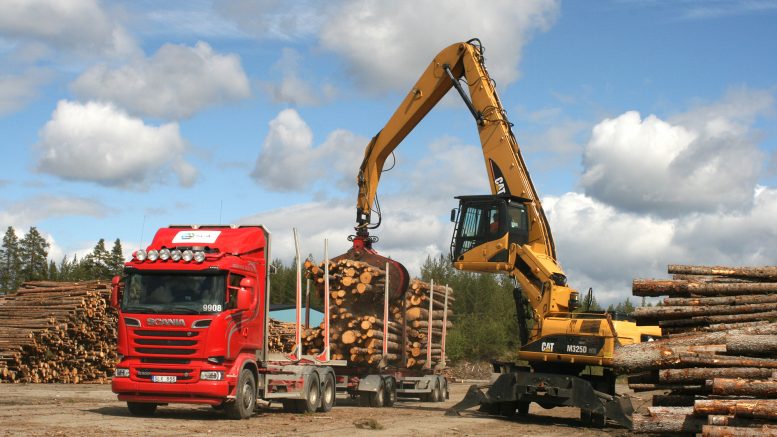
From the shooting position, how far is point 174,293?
16141mm

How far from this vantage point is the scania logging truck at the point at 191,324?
15.7 metres

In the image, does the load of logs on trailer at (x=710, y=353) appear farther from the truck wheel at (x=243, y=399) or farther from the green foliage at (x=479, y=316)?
the green foliage at (x=479, y=316)

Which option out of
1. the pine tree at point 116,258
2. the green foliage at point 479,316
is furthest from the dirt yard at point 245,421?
the pine tree at point 116,258

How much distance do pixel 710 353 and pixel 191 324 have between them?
335 inches

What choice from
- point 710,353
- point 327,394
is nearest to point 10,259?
point 327,394

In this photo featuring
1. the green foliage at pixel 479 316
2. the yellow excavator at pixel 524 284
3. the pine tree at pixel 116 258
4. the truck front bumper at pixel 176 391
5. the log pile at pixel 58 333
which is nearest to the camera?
the truck front bumper at pixel 176 391

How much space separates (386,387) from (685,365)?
11793 mm

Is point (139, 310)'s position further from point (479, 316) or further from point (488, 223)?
point (479, 316)

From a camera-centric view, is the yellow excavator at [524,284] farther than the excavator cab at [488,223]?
No

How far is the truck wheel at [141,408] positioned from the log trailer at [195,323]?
2cm

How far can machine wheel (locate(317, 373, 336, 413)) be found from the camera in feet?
63.1

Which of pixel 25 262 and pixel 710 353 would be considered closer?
pixel 710 353

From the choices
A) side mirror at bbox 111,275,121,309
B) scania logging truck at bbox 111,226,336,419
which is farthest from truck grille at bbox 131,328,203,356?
side mirror at bbox 111,275,121,309

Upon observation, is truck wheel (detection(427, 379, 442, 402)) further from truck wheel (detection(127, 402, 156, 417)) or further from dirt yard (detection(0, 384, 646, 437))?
truck wheel (detection(127, 402, 156, 417))
